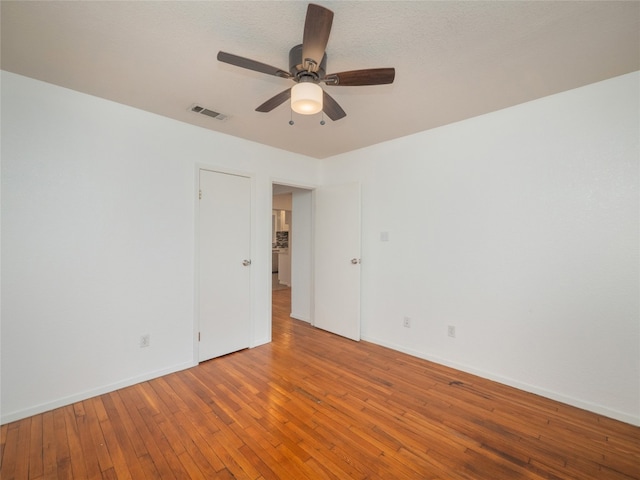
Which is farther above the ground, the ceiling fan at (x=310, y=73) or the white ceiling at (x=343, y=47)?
the white ceiling at (x=343, y=47)

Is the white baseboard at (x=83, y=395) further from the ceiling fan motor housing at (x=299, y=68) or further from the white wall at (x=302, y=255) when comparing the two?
the ceiling fan motor housing at (x=299, y=68)

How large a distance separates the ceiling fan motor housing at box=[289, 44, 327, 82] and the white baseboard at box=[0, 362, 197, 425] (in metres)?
2.85

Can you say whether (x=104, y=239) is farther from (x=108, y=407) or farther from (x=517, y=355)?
(x=517, y=355)

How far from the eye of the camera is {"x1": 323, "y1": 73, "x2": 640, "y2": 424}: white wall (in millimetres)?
2105

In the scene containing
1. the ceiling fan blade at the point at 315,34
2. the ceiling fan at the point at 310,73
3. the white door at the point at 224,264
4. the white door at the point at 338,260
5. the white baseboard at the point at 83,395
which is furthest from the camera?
the white door at the point at 338,260

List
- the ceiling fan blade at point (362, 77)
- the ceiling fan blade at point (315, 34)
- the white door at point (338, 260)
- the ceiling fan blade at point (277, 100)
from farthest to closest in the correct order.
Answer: the white door at point (338, 260) → the ceiling fan blade at point (277, 100) → the ceiling fan blade at point (362, 77) → the ceiling fan blade at point (315, 34)

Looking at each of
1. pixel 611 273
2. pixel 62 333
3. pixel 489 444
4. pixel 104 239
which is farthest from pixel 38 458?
pixel 611 273

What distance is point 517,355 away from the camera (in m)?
2.53

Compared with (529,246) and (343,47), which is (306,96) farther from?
(529,246)

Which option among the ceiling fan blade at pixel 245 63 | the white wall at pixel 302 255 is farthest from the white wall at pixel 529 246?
the ceiling fan blade at pixel 245 63

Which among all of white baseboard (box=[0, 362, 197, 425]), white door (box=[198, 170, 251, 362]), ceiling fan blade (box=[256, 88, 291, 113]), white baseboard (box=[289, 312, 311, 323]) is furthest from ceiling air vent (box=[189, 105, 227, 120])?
white baseboard (box=[289, 312, 311, 323])

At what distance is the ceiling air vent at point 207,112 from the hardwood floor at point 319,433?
2.54 m

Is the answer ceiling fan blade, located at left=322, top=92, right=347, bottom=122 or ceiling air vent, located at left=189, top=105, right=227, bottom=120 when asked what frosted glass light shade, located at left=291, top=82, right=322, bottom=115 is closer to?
ceiling fan blade, located at left=322, top=92, right=347, bottom=122

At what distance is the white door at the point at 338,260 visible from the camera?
12.2ft
